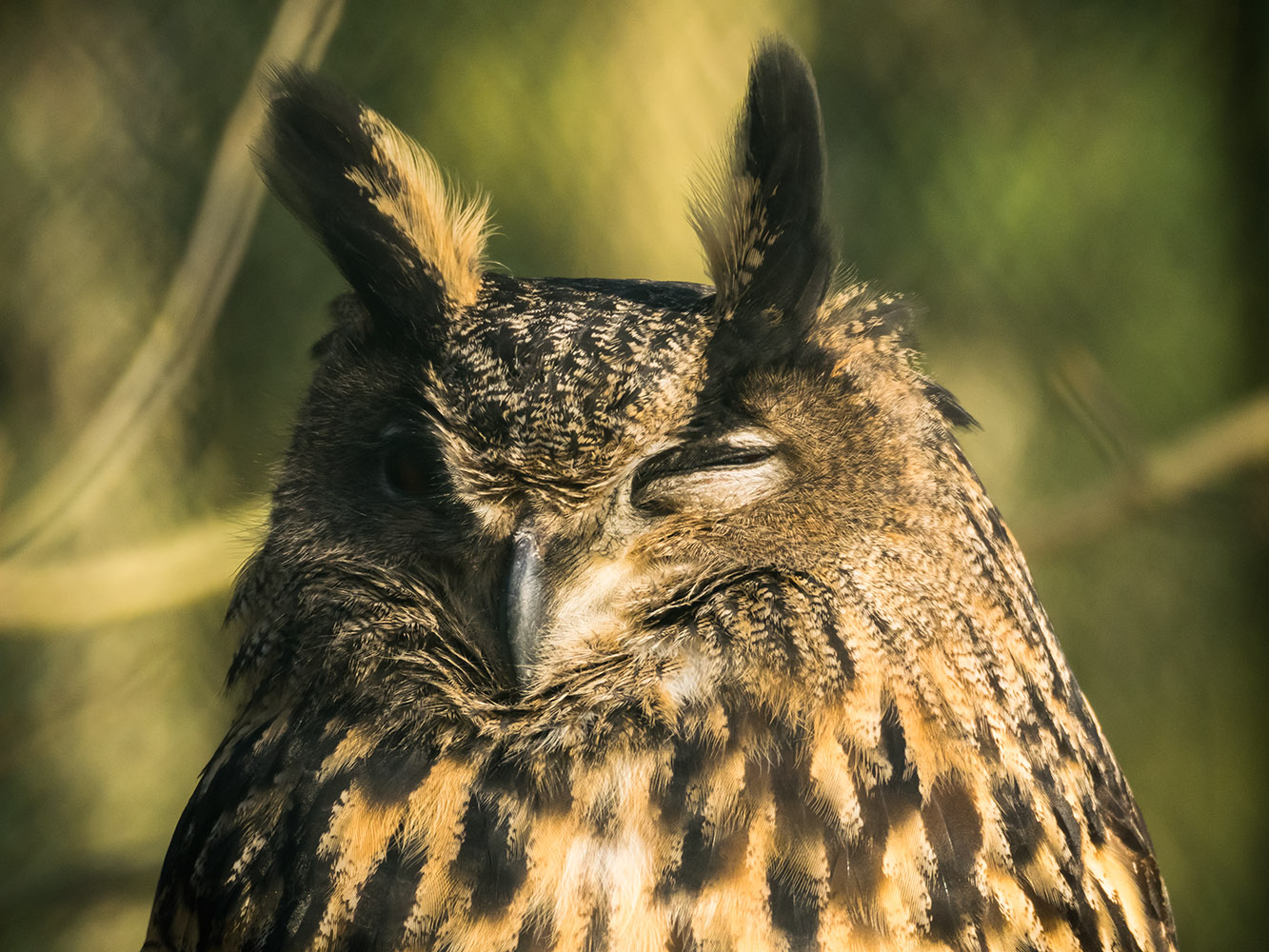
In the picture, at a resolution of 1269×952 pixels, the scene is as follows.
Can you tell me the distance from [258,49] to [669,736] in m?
1.40

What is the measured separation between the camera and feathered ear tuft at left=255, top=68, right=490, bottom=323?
886 millimetres

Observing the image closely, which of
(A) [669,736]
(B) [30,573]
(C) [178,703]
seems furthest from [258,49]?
(A) [669,736]

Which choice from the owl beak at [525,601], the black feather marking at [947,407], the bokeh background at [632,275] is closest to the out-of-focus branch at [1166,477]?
the bokeh background at [632,275]

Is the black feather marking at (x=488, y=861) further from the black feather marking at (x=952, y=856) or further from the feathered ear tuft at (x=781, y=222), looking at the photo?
the feathered ear tuft at (x=781, y=222)

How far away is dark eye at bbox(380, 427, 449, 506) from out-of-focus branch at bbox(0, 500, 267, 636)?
93cm

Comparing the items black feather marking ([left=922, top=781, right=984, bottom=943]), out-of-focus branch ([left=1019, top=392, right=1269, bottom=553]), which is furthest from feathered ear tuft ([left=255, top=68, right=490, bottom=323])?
out-of-focus branch ([left=1019, top=392, right=1269, bottom=553])

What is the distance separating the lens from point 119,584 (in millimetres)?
1713

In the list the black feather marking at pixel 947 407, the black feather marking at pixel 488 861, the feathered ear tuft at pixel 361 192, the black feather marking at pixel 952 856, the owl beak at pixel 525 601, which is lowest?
the black feather marking at pixel 488 861

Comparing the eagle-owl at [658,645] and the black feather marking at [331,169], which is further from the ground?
the black feather marking at [331,169]

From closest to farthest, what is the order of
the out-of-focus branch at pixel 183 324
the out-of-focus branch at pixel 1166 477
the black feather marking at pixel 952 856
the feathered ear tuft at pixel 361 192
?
the black feather marking at pixel 952 856 → the feathered ear tuft at pixel 361 192 → the out-of-focus branch at pixel 183 324 → the out-of-focus branch at pixel 1166 477

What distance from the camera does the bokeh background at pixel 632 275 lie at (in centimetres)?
170

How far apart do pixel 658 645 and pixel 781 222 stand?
356 millimetres

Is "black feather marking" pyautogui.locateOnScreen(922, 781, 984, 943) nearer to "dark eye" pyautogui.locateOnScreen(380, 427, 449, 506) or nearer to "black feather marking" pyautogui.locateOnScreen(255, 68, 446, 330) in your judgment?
"dark eye" pyautogui.locateOnScreen(380, 427, 449, 506)

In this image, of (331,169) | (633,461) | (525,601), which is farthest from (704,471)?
(331,169)
